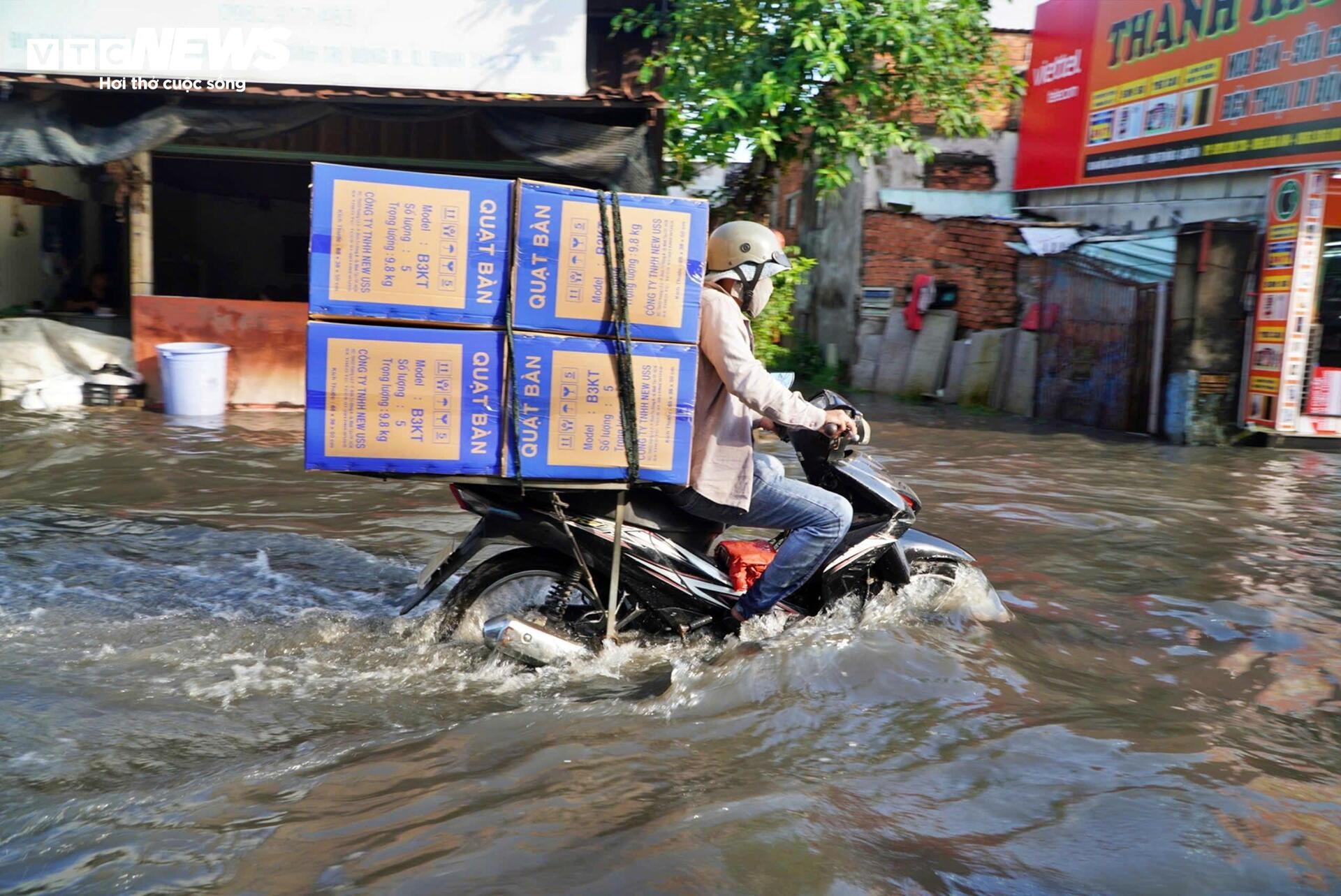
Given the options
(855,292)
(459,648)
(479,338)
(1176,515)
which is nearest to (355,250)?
(479,338)

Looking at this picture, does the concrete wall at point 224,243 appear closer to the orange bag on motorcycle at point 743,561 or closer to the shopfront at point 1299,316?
the shopfront at point 1299,316

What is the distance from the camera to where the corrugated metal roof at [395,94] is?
10.3 meters

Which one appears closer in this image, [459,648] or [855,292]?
[459,648]

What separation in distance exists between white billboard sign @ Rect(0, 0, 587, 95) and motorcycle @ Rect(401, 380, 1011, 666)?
7778 mm

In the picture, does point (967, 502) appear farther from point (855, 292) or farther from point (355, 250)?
point (855, 292)

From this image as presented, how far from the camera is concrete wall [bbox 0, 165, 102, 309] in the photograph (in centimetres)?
1366

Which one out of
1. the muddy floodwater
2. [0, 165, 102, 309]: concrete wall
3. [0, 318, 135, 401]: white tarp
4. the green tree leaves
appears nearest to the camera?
the muddy floodwater

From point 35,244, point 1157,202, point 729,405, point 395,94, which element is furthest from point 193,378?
point 1157,202

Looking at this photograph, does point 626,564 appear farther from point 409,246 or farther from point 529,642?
point 409,246

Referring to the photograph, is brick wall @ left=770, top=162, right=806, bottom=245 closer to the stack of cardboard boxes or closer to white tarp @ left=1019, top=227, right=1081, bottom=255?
white tarp @ left=1019, top=227, right=1081, bottom=255

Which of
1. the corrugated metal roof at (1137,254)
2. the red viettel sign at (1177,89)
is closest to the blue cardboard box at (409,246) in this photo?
the corrugated metal roof at (1137,254)

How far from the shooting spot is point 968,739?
3.52m

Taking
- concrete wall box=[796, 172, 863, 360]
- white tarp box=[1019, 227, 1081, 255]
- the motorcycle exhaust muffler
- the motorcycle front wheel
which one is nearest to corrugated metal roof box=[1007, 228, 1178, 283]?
white tarp box=[1019, 227, 1081, 255]

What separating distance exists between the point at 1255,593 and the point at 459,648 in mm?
4021
